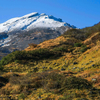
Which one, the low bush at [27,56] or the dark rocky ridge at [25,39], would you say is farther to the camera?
the dark rocky ridge at [25,39]

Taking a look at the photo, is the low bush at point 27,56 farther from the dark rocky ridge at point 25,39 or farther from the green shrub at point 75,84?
the dark rocky ridge at point 25,39

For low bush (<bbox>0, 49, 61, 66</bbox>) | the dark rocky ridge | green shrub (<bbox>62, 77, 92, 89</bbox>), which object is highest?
the dark rocky ridge

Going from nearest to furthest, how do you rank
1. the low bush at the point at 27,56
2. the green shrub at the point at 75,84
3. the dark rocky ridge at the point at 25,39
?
the green shrub at the point at 75,84 → the low bush at the point at 27,56 → the dark rocky ridge at the point at 25,39

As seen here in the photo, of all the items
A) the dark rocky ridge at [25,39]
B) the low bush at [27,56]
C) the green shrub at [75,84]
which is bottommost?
the green shrub at [75,84]

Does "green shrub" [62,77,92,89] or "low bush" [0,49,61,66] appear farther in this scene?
"low bush" [0,49,61,66]

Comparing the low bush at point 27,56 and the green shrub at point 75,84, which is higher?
the low bush at point 27,56

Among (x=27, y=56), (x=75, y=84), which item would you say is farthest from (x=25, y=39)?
(x=75, y=84)

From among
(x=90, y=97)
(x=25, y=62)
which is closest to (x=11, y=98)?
(x=90, y=97)

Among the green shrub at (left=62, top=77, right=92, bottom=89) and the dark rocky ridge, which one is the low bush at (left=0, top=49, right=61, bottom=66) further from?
the dark rocky ridge

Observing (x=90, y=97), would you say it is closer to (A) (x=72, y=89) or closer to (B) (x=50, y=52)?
(A) (x=72, y=89)

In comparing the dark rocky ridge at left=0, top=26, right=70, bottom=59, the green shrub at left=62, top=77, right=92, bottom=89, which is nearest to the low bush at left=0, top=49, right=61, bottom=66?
the green shrub at left=62, top=77, right=92, bottom=89

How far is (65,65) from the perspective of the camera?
17.4 m

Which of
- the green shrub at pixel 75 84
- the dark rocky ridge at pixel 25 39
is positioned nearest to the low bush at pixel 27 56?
the green shrub at pixel 75 84

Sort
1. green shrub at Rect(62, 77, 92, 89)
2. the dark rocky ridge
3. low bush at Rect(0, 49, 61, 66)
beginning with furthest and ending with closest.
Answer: the dark rocky ridge < low bush at Rect(0, 49, 61, 66) < green shrub at Rect(62, 77, 92, 89)
